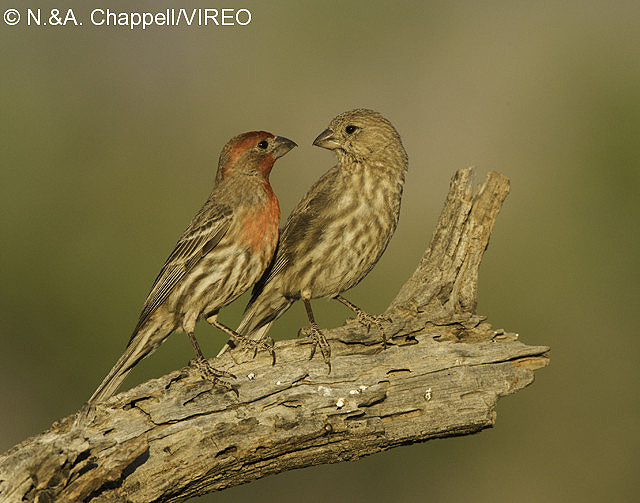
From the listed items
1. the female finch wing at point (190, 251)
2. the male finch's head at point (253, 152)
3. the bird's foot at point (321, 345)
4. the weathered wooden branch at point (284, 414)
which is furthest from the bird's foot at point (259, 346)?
the male finch's head at point (253, 152)

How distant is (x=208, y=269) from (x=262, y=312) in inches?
40.6

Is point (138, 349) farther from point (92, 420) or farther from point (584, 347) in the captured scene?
point (584, 347)

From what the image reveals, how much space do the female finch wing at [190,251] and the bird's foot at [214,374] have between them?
1.21 metres

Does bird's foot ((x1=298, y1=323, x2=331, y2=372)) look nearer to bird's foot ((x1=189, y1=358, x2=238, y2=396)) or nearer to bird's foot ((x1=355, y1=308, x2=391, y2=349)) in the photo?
bird's foot ((x1=355, y1=308, x2=391, y2=349))

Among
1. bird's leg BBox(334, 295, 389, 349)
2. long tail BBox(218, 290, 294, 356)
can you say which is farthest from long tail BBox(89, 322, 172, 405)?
bird's leg BBox(334, 295, 389, 349)

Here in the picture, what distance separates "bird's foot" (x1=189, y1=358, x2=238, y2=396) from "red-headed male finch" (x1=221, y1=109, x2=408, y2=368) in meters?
0.99

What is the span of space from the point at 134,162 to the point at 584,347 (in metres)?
8.06

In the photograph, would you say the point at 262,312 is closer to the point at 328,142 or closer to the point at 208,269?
the point at 208,269

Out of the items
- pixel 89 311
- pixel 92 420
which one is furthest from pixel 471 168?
pixel 89 311

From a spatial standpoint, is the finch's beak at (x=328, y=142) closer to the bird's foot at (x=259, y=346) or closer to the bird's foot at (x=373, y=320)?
the bird's foot at (x=373, y=320)

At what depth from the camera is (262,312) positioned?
28.3ft

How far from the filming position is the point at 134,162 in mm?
15078

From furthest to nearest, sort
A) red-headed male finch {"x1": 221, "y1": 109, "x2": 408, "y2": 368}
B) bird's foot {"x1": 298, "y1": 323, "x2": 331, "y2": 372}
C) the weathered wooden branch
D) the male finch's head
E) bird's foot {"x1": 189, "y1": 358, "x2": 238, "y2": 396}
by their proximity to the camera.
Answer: the male finch's head, red-headed male finch {"x1": 221, "y1": 109, "x2": 408, "y2": 368}, bird's foot {"x1": 298, "y1": 323, "x2": 331, "y2": 372}, bird's foot {"x1": 189, "y1": 358, "x2": 238, "y2": 396}, the weathered wooden branch

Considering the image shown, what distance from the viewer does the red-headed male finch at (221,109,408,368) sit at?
8086 millimetres
